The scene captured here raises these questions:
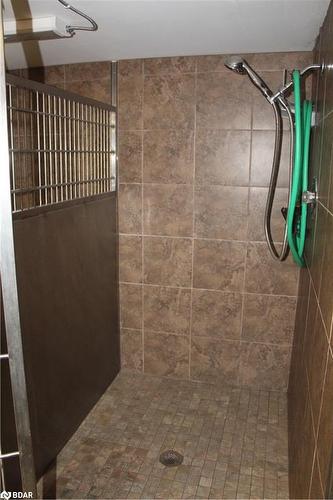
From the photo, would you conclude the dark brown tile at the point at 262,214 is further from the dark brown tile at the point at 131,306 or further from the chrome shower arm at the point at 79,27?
the chrome shower arm at the point at 79,27

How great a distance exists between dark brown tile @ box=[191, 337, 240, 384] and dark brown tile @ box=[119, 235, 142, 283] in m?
0.55

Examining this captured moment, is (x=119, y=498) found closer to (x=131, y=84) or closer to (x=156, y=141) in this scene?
(x=156, y=141)

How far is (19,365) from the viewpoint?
96cm

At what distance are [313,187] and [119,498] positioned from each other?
5.08 ft

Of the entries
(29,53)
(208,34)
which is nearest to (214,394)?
(208,34)

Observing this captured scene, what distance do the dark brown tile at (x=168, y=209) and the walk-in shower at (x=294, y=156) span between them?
49 centimetres

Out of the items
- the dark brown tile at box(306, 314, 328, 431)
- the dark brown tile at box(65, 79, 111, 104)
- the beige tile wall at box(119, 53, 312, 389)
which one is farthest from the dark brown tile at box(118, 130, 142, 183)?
the dark brown tile at box(306, 314, 328, 431)

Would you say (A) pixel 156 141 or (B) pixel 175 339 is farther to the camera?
(B) pixel 175 339

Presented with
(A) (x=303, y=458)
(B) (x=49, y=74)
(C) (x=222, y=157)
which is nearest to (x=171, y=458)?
(A) (x=303, y=458)

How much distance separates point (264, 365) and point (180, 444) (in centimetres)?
75

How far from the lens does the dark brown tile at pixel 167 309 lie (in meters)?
2.58

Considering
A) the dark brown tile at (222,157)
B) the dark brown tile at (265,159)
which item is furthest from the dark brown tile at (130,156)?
the dark brown tile at (265,159)

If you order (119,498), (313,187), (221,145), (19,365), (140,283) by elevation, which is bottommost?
(119,498)

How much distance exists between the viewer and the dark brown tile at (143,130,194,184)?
239 centimetres
